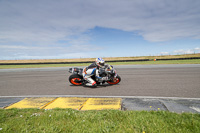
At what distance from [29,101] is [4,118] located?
5.54 feet

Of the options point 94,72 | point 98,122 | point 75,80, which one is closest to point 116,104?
point 98,122

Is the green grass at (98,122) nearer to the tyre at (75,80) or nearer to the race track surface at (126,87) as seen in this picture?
the race track surface at (126,87)

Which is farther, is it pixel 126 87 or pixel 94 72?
pixel 94 72

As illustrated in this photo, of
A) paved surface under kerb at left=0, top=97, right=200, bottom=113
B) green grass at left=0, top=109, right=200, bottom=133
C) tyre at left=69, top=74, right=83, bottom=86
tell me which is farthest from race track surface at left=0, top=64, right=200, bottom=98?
green grass at left=0, top=109, right=200, bottom=133

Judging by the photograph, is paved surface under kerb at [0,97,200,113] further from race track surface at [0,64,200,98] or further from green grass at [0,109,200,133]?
race track surface at [0,64,200,98]

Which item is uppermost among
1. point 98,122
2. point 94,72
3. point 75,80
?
point 94,72

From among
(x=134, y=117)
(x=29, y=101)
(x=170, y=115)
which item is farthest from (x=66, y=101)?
(x=170, y=115)

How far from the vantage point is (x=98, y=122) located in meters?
3.55

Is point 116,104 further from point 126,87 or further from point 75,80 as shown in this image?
point 75,80

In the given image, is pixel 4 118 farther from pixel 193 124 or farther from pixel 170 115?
pixel 193 124

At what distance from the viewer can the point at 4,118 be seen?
12.8 ft

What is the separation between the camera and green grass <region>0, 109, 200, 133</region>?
3.22 m

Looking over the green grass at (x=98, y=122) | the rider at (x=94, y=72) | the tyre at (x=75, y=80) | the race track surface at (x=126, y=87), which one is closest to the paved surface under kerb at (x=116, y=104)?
the green grass at (x=98, y=122)

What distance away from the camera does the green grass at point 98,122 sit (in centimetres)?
322
